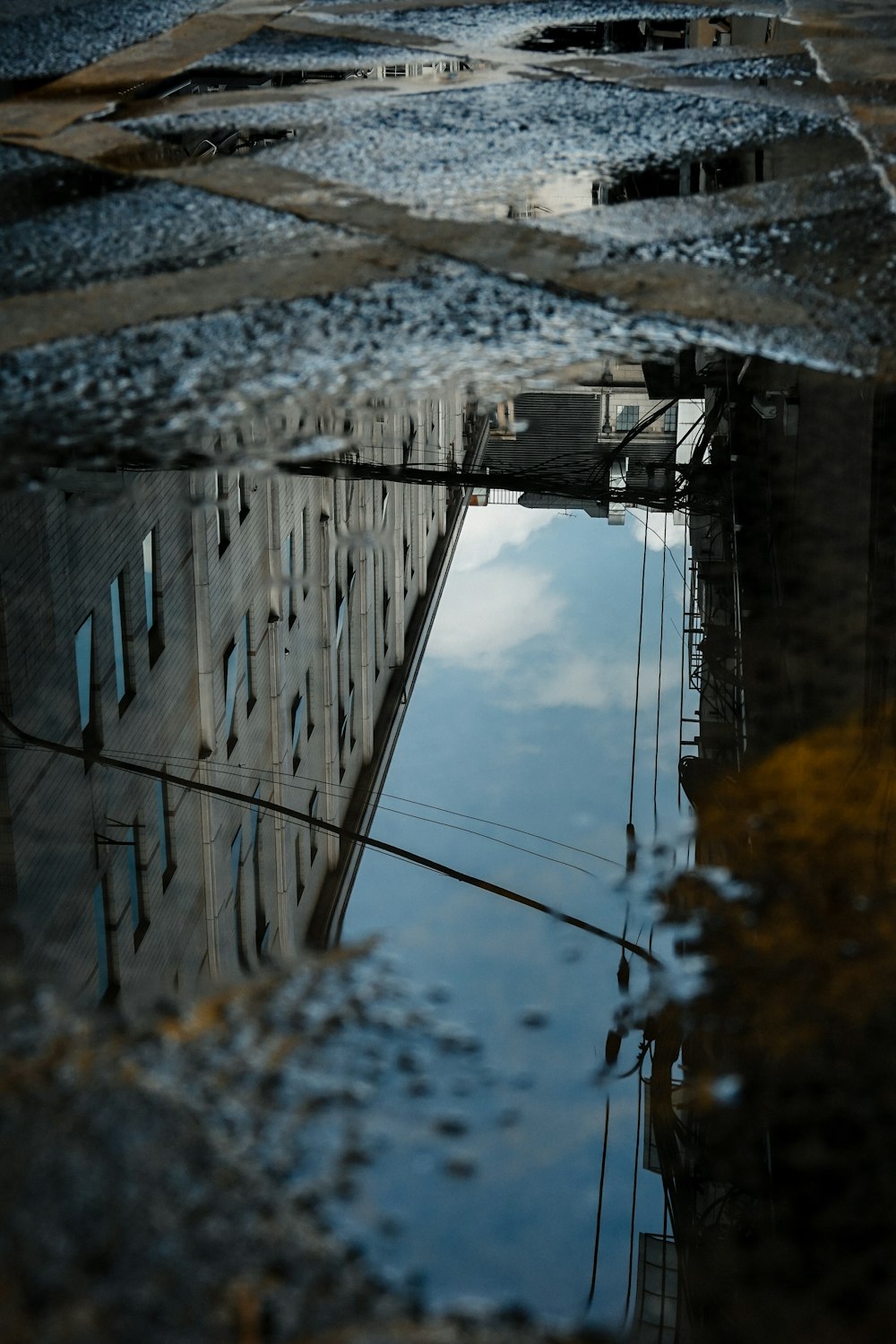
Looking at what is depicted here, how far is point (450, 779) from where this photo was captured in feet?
6.12

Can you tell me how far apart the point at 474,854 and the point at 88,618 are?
0.82m

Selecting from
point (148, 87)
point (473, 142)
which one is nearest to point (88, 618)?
point (473, 142)

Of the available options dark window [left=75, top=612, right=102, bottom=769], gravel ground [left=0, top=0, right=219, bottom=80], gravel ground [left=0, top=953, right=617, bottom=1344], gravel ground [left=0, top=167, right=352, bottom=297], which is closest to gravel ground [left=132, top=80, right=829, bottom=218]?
gravel ground [left=0, top=167, right=352, bottom=297]

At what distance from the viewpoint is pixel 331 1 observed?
782 cm

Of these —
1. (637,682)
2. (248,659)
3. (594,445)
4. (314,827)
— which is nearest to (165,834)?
(314,827)

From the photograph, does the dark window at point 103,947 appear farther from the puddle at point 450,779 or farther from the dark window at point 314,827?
the dark window at point 314,827

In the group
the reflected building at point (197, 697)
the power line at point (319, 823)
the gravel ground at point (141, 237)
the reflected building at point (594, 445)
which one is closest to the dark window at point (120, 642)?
the reflected building at point (197, 697)

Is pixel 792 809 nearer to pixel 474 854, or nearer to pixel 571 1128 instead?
pixel 474 854

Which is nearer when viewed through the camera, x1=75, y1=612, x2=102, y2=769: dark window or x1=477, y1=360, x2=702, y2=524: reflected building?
x1=75, y1=612, x2=102, y2=769: dark window

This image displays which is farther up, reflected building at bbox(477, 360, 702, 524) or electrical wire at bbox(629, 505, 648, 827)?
reflected building at bbox(477, 360, 702, 524)

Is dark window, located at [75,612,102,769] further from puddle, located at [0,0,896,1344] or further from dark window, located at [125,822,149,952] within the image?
dark window, located at [125,822,149,952]

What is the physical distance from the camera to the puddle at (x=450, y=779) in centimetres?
124

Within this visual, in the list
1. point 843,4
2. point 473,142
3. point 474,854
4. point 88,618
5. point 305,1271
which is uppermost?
point 843,4

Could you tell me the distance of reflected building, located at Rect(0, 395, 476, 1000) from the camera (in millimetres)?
1656
